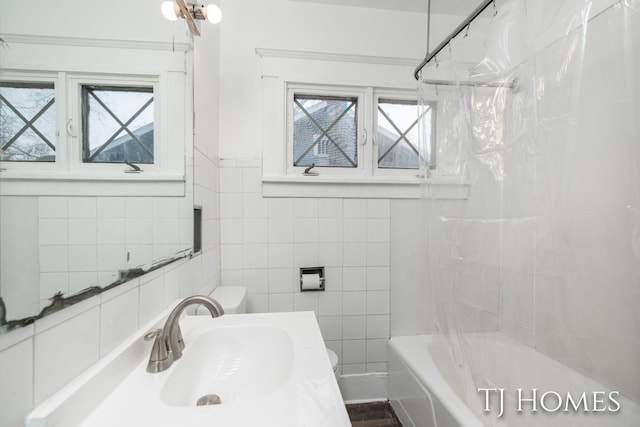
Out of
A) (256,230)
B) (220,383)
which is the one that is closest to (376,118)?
(256,230)

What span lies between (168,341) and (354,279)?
45.4 inches

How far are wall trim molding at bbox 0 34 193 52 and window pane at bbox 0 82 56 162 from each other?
0.06 metres

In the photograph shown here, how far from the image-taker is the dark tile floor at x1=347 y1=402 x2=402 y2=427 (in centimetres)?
145

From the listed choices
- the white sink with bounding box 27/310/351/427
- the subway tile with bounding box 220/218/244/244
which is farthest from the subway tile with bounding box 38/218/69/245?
the subway tile with bounding box 220/218/244/244

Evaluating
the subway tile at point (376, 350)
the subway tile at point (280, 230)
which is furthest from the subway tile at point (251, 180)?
the subway tile at point (376, 350)

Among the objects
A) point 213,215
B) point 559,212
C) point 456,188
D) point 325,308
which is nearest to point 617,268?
point 559,212

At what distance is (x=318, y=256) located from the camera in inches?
63.0

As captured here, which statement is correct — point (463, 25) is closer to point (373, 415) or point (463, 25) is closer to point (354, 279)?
point (354, 279)

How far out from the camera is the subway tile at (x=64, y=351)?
0.39 m

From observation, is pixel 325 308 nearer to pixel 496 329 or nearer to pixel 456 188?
pixel 496 329

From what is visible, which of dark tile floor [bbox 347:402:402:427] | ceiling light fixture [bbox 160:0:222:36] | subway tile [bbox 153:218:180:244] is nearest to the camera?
subway tile [bbox 153:218:180:244]

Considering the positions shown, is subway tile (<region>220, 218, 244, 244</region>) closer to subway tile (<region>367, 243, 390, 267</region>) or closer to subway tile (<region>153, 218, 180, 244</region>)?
subway tile (<region>153, 218, 180, 244</region>)

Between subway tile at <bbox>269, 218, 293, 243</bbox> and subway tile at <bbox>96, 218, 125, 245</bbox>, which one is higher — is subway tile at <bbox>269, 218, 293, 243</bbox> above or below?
below

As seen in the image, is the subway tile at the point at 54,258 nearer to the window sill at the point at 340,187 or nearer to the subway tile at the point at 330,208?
the window sill at the point at 340,187
